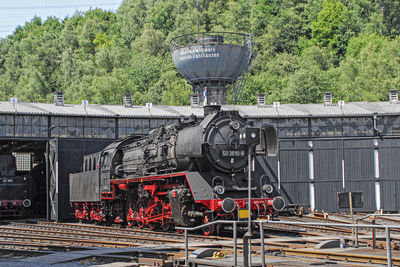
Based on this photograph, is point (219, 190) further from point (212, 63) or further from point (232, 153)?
point (212, 63)

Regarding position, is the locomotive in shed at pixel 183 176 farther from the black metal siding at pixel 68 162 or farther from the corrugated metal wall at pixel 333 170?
the corrugated metal wall at pixel 333 170

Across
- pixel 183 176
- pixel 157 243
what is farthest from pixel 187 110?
pixel 157 243

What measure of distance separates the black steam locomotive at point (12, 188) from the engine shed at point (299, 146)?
7.27 feet

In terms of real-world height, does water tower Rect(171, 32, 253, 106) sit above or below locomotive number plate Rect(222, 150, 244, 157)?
above

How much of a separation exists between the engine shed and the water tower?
10.4m

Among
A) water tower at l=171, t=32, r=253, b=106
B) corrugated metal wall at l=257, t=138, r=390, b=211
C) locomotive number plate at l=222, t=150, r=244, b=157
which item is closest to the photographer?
locomotive number plate at l=222, t=150, r=244, b=157

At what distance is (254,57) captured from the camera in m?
87.9

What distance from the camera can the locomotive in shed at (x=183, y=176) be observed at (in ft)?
51.4

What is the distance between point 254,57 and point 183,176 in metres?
73.6

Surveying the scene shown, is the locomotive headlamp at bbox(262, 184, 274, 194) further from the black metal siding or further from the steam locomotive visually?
the black metal siding

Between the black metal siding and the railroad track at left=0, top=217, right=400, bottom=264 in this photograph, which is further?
the black metal siding

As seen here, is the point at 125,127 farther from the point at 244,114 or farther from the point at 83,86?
the point at 83,86

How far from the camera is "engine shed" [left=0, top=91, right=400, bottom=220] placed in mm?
28406

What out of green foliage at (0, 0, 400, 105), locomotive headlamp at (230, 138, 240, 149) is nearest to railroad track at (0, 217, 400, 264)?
locomotive headlamp at (230, 138, 240, 149)
